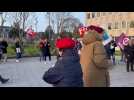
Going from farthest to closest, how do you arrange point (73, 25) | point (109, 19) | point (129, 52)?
point (109, 19) → point (129, 52) → point (73, 25)

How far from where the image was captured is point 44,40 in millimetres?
17797

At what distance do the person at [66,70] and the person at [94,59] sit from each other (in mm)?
424

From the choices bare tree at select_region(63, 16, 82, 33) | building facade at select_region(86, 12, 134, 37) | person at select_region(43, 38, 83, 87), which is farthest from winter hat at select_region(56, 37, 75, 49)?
bare tree at select_region(63, 16, 82, 33)

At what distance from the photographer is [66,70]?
4117 millimetres

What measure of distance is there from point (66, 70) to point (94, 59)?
24.0 inches

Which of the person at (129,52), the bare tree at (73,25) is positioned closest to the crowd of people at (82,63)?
the bare tree at (73,25)

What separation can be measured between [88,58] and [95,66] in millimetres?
115

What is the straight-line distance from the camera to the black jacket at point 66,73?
13.3ft

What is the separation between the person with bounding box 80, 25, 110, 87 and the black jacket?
441 mm

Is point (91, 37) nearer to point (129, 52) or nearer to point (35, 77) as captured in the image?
point (35, 77)

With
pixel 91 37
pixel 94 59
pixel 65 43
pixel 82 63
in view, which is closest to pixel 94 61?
pixel 94 59

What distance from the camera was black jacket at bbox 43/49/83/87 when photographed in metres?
4.05
